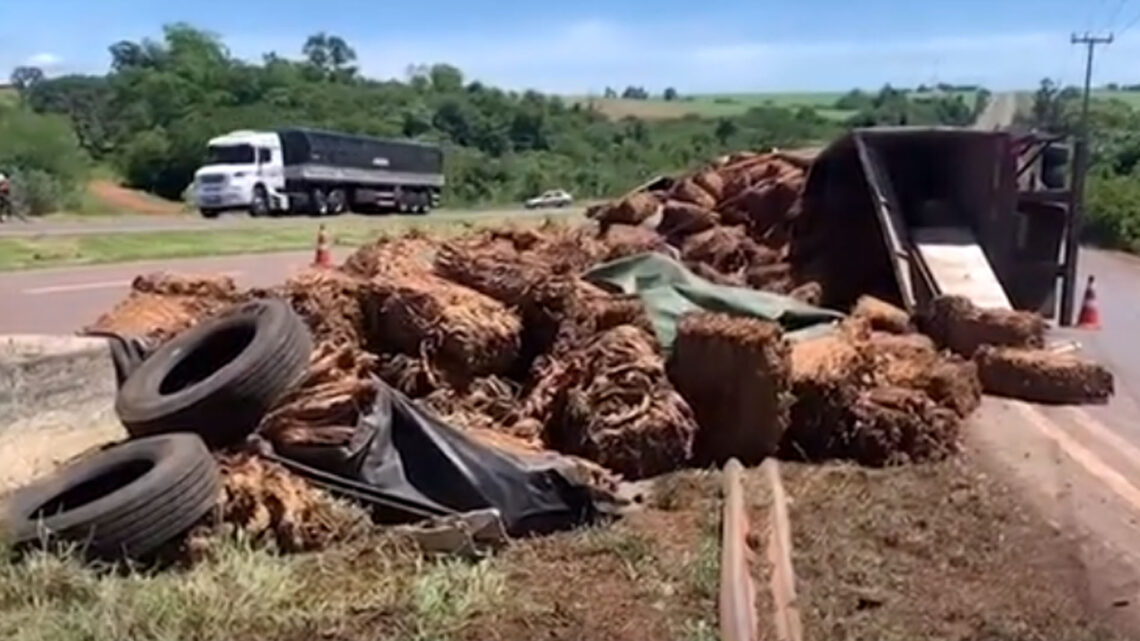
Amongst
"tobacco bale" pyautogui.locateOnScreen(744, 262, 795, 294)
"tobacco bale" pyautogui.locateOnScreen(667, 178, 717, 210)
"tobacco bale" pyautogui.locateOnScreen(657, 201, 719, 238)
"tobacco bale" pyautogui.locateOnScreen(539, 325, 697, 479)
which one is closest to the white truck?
"tobacco bale" pyautogui.locateOnScreen(667, 178, 717, 210)

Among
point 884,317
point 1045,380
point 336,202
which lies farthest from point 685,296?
point 336,202

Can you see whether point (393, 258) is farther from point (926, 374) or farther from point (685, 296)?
point (926, 374)

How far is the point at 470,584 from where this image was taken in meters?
6.91

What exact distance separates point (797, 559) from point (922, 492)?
1802 millimetres

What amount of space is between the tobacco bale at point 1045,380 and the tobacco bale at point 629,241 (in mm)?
3291

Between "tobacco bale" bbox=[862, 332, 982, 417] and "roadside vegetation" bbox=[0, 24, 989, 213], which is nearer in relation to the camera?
"tobacco bale" bbox=[862, 332, 982, 417]

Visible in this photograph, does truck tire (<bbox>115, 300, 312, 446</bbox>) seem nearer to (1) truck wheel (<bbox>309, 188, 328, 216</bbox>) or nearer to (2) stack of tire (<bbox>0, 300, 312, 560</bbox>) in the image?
(2) stack of tire (<bbox>0, 300, 312, 560</bbox>)

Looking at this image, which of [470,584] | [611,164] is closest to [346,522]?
[470,584]

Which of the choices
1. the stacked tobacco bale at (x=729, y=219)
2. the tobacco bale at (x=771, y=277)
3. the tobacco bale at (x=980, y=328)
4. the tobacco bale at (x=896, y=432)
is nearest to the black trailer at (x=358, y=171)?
the stacked tobacco bale at (x=729, y=219)

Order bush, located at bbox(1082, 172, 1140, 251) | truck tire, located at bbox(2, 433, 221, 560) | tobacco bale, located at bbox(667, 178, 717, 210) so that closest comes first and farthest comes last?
1. truck tire, located at bbox(2, 433, 221, 560)
2. tobacco bale, located at bbox(667, 178, 717, 210)
3. bush, located at bbox(1082, 172, 1140, 251)

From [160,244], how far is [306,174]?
839 inches

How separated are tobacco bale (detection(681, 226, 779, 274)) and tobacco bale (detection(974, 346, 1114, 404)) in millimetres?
4259

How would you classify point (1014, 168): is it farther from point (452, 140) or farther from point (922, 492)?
point (452, 140)

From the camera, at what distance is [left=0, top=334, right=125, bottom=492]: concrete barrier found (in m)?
8.86
